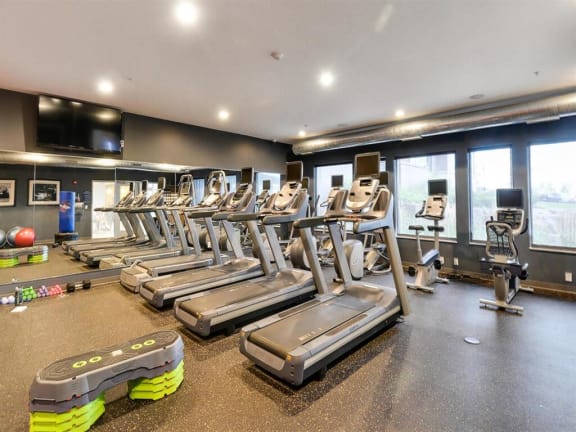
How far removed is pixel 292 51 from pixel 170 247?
4.82 m

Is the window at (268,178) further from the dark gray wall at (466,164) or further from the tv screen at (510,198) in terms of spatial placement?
the tv screen at (510,198)

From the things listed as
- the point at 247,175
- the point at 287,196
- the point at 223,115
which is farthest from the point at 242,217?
the point at 223,115

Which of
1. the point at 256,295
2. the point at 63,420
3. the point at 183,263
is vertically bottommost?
the point at 63,420

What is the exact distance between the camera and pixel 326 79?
4.24 metres

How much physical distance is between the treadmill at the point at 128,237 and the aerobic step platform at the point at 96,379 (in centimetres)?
463

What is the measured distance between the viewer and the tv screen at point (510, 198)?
14.5ft

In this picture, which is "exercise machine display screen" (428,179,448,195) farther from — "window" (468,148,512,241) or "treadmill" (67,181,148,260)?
"treadmill" (67,181,148,260)

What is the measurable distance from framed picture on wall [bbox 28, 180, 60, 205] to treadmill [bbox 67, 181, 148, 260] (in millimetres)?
996

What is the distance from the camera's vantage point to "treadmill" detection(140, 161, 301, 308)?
3887 mm

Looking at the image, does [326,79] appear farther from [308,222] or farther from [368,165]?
[308,222]

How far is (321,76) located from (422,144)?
11.7ft

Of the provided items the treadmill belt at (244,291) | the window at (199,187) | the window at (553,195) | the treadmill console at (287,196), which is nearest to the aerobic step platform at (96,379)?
the treadmill belt at (244,291)

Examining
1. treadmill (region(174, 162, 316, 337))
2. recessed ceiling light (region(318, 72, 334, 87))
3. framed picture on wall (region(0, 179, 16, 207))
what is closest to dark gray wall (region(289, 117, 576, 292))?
recessed ceiling light (region(318, 72, 334, 87))

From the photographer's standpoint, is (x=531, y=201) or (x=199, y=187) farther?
(x=199, y=187)
